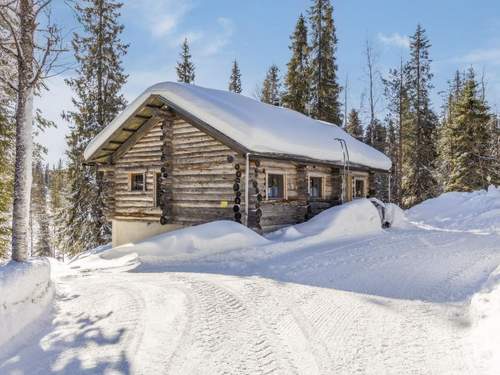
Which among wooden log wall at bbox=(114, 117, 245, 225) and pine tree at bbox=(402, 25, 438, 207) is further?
pine tree at bbox=(402, 25, 438, 207)

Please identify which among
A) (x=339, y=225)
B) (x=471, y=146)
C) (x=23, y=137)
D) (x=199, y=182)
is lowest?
(x=339, y=225)

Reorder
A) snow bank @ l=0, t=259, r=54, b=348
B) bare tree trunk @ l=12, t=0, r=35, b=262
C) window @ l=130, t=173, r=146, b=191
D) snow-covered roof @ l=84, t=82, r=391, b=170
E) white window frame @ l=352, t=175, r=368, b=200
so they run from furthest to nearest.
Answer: white window frame @ l=352, t=175, r=368, b=200
window @ l=130, t=173, r=146, b=191
snow-covered roof @ l=84, t=82, r=391, b=170
bare tree trunk @ l=12, t=0, r=35, b=262
snow bank @ l=0, t=259, r=54, b=348

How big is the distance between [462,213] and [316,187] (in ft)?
29.3

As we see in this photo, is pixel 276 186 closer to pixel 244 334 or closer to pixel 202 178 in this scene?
pixel 202 178

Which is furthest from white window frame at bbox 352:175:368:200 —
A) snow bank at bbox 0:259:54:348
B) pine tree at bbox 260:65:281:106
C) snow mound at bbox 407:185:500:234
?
pine tree at bbox 260:65:281:106

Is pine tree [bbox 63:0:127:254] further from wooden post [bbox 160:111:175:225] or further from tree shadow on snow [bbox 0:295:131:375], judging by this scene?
tree shadow on snow [bbox 0:295:131:375]

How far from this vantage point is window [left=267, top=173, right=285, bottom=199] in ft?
50.5

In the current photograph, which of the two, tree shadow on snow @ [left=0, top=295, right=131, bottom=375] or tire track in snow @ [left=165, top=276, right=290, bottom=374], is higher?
tire track in snow @ [left=165, top=276, right=290, bottom=374]

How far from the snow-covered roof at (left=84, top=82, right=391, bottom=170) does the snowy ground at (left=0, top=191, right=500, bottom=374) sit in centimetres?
400

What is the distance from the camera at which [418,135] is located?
3109cm

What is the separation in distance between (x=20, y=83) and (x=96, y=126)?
15371mm

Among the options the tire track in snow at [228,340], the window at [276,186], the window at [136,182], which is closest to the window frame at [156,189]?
the window at [136,182]

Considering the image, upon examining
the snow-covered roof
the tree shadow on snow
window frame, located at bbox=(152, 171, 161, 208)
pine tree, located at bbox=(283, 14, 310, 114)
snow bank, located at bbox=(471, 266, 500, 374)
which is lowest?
the tree shadow on snow

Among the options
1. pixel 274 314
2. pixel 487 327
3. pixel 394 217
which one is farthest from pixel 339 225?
pixel 487 327
